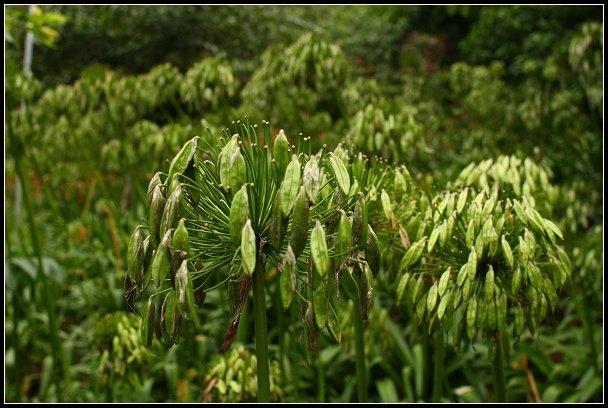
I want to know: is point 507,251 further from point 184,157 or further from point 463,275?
point 184,157

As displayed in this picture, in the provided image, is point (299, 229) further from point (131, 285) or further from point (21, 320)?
point (21, 320)

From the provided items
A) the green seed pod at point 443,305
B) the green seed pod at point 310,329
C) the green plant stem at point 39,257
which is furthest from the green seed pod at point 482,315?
the green plant stem at point 39,257

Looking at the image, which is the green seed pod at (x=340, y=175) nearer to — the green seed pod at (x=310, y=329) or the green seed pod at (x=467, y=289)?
the green seed pod at (x=310, y=329)

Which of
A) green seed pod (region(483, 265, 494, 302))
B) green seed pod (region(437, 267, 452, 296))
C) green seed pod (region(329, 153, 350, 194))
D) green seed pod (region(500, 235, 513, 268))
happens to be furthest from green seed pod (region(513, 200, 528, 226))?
green seed pod (region(329, 153, 350, 194))

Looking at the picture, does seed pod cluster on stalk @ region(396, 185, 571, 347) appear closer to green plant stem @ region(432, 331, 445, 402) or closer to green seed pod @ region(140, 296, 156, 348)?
green plant stem @ region(432, 331, 445, 402)

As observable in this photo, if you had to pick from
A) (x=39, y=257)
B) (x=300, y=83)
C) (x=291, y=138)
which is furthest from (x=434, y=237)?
(x=300, y=83)

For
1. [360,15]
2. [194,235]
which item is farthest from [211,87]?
[360,15]
